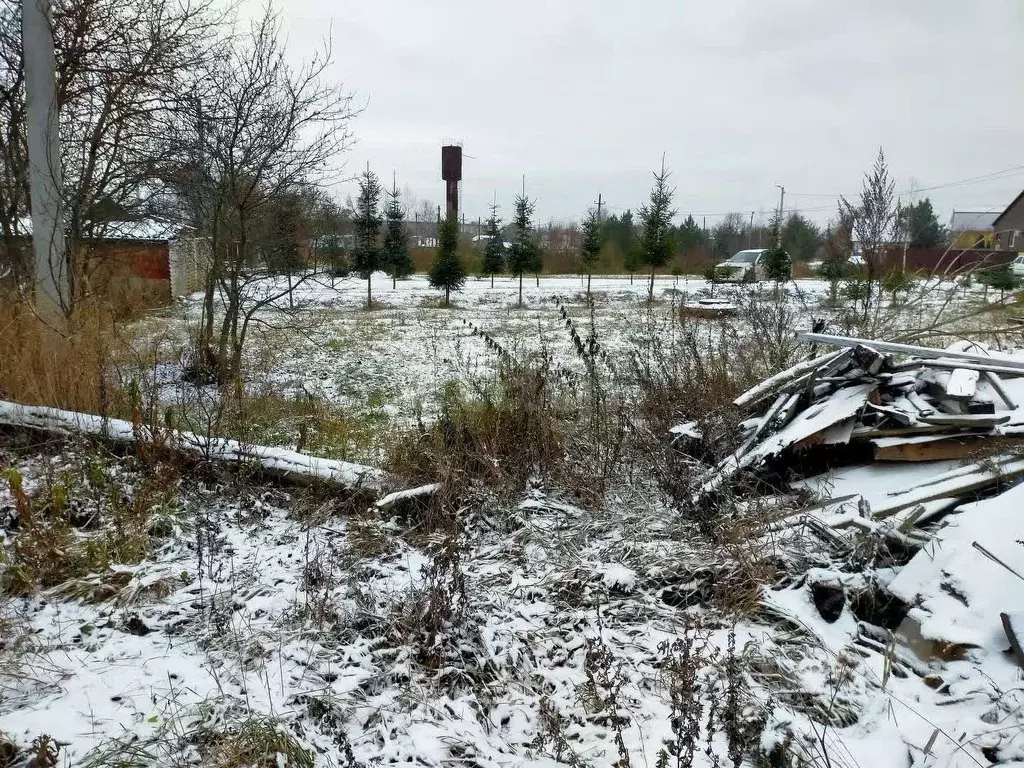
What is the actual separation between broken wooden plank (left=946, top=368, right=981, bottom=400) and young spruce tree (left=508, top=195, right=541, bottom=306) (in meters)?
20.8

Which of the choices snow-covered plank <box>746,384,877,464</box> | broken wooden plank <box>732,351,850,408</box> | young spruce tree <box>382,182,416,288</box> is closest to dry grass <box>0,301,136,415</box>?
snow-covered plank <box>746,384,877,464</box>

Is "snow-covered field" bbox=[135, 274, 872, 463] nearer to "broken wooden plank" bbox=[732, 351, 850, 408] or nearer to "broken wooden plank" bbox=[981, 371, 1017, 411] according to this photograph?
"broken wooden plank" bbox=[732, 351, 850, 408]

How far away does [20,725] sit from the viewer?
7.23 ft

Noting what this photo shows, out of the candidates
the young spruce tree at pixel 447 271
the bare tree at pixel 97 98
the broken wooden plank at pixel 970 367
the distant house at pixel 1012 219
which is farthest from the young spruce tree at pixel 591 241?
the distant house at pixel 1012 219

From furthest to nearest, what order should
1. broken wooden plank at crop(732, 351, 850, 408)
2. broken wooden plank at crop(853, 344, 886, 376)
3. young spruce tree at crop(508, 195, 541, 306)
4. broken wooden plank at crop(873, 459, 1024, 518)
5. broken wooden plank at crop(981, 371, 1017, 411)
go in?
1. young spruce tree at crop(508, 195, 541, 306)
2. broken wooden plank at crop(732, 351, 850, 408)
3. broken wooden plank at crop(853, 344, 886, 376)
4. broken wooden plank at crop(981, 371, 1017, 411)
5. broken wooden plank at crop(873, 459, 1024, 518)

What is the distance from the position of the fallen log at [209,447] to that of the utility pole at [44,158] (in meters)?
2.42

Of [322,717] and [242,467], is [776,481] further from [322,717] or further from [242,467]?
[242,467]

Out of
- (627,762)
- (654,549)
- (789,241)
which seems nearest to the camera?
(627,762)

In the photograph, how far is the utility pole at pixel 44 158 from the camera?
6340mm

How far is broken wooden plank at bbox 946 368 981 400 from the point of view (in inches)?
161

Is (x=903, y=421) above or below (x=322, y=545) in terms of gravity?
above

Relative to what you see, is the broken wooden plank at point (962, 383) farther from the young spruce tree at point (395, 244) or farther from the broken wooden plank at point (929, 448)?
the young spruce tree at point (395, 244)

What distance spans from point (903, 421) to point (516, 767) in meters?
3.15

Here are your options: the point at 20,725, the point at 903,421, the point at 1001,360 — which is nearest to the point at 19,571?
the point at 20,725
